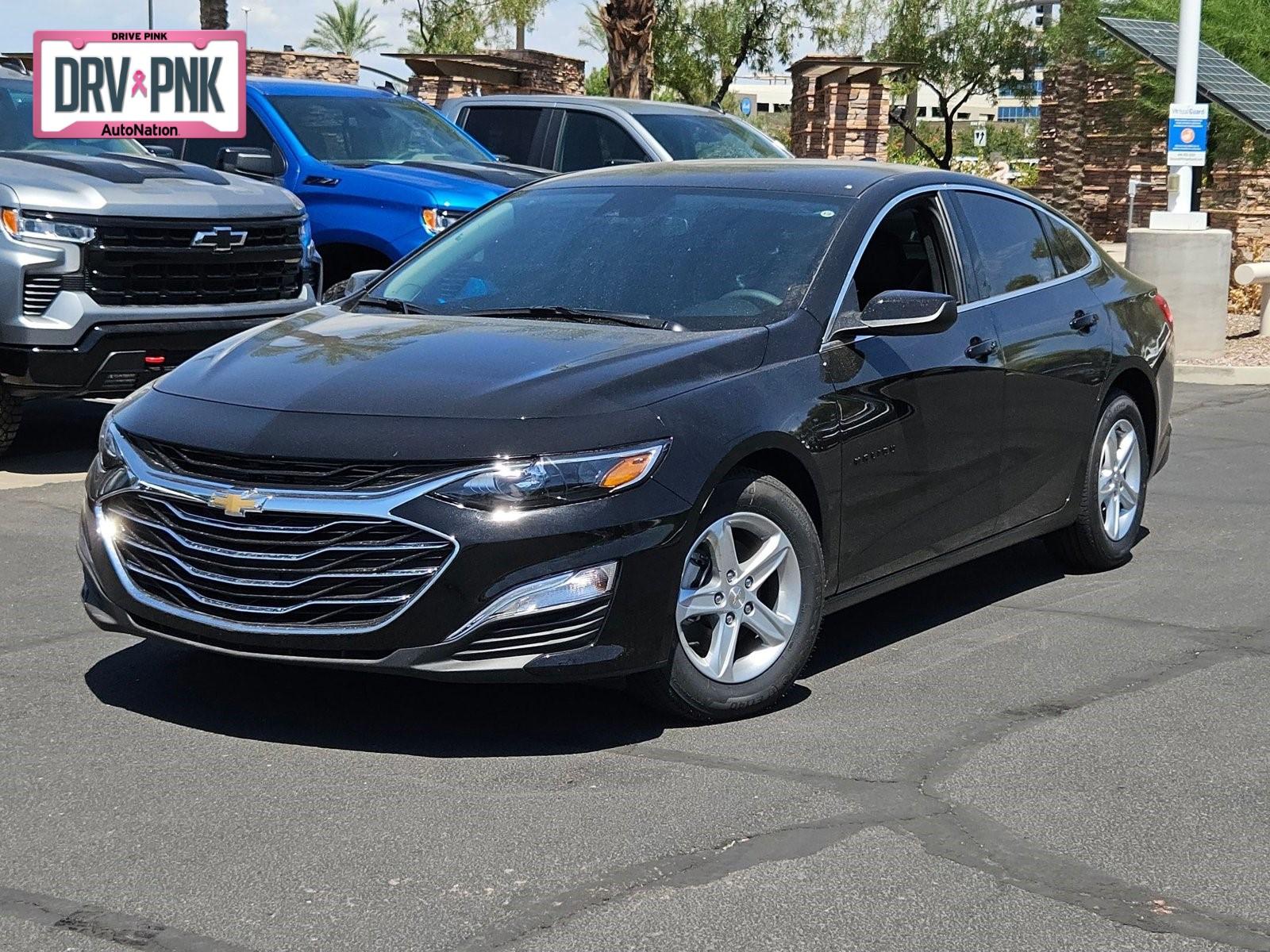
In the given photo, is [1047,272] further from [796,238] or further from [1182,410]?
[1182,410]

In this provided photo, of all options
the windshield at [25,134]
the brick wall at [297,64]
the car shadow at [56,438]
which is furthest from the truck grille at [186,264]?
the brick wall at [297,64]

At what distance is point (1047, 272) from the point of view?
23.4 ft

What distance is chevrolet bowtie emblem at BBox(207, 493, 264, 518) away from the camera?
482cm

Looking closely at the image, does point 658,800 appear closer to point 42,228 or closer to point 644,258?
point 644,258

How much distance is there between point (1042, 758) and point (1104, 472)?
2.58 metres

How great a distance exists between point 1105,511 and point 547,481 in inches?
133

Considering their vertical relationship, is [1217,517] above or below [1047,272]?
below

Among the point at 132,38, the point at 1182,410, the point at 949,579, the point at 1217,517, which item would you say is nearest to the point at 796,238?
the point at 949,579

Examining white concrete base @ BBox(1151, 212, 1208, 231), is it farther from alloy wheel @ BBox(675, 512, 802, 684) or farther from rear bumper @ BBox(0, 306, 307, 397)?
alloy wheel @ BBox(675, 512, 802, 684)

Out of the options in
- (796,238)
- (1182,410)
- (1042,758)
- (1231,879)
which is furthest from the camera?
(1182,410)

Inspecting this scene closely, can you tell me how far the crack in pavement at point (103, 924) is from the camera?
3682 mm

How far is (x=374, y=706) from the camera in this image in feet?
17.7

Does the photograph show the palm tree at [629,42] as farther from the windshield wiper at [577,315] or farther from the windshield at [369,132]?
the windshield wiper at [577,315]

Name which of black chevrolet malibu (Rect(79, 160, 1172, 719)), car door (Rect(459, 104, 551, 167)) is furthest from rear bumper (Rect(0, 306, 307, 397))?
car door (Rect(459, 104, 551, 167))
